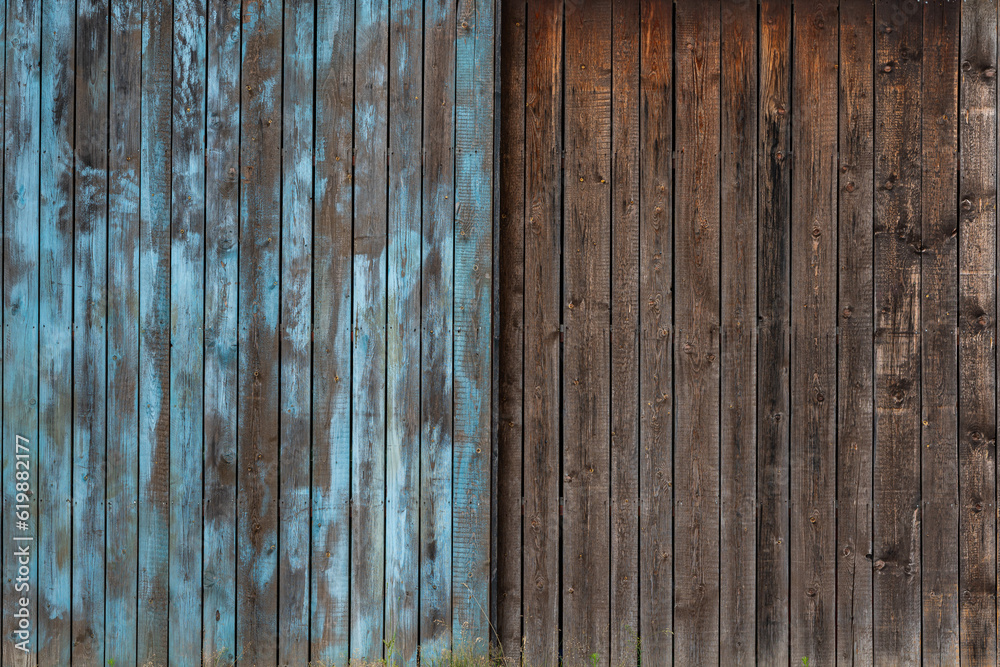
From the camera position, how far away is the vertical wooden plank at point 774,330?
112 inches

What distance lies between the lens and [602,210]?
2.89m

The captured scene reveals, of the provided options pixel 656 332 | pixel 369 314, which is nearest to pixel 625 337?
pixel 656 332

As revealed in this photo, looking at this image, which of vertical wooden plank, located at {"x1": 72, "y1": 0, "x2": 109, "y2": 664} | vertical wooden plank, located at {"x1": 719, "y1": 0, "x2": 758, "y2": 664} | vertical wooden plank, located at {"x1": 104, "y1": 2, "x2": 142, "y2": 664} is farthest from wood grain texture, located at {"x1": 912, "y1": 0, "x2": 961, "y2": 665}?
vertical wooden plank, located at {"x1": 72, "y1": 0, "x2": 109, "y2": 664}

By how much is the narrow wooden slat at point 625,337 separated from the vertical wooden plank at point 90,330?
79.6 inches

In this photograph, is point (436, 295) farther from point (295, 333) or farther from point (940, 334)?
point (940, 334)

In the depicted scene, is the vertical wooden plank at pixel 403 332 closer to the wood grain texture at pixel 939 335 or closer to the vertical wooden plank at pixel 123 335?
the vertical wooden plank at pixel 123 335

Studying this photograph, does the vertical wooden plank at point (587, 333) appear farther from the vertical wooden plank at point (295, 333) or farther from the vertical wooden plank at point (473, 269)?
the vertical wooden plank at point (295, 333)

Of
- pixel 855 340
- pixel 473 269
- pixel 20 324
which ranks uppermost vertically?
pixel 473 269

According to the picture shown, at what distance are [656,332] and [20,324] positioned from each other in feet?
8.27

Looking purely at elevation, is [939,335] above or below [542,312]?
below

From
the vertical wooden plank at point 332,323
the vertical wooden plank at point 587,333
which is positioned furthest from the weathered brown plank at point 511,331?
the vertical wooden plank at point 332,323

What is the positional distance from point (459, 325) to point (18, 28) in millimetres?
2099

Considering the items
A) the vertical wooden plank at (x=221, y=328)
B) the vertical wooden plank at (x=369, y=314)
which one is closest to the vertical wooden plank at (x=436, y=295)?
the vertical wooden plank at (x=369, y=314)

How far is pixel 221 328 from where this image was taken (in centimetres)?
281
